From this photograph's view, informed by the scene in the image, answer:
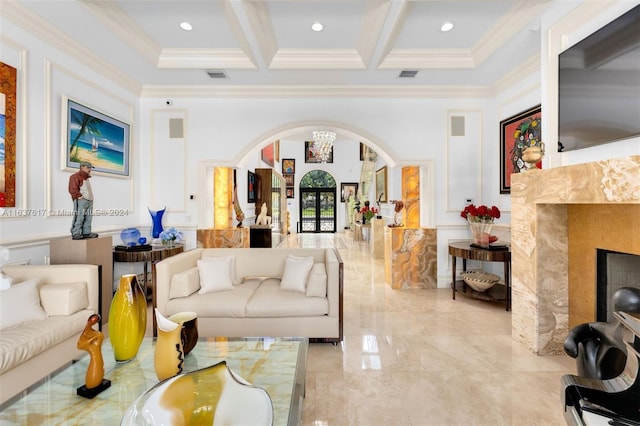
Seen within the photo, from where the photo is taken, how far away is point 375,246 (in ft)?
24.6

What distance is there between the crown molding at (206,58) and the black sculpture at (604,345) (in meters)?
4.30

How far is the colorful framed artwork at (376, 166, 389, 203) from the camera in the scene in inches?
326

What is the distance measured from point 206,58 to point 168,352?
3879mm

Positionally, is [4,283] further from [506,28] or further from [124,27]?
[506,28]

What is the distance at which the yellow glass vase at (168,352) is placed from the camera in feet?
5.25

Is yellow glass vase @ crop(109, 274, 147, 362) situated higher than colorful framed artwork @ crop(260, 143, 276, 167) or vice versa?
colorful framed artwork @ crop(260, 143, 276, 167)

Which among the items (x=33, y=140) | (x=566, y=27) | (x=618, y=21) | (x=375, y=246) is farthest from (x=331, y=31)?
(x=375, y=246)

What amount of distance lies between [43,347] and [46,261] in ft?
4.81

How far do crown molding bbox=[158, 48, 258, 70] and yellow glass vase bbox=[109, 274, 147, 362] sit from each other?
Result: 336 centimetres

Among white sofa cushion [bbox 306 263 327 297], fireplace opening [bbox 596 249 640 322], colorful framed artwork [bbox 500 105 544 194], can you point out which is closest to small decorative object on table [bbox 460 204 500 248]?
colorful framed artwork [bbox 500 105 544 194]

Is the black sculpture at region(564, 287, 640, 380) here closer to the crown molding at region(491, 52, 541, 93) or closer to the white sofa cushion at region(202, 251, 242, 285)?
the white sofa cushion at region(202, 251, 242, 285)

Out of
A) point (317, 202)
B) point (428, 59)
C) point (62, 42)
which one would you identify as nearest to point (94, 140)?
point (62, 42)

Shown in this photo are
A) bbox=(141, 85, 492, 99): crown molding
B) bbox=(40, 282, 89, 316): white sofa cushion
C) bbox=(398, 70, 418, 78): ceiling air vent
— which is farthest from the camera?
bbox=(141, 85, 492, 99): crown molding

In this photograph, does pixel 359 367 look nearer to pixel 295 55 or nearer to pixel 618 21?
pixel 618 21
